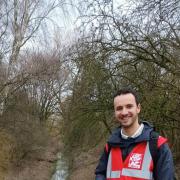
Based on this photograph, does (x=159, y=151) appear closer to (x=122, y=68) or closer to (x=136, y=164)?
(x=136, y=164)

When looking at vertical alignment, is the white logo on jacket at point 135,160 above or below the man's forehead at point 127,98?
below

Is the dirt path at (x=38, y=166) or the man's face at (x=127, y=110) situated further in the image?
the dirt path at (x=38, y=166)

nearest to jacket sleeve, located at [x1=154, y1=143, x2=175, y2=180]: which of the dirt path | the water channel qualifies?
the dirt path

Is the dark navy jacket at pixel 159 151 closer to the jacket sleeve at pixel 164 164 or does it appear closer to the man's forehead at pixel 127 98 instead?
the jacket sleeve at pixel 164 164

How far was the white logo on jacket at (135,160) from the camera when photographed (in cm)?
279

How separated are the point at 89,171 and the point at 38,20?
725 cm

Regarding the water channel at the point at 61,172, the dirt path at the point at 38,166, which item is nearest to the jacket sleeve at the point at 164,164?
the dirt path at the point at 38,166

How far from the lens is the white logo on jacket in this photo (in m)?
2.79

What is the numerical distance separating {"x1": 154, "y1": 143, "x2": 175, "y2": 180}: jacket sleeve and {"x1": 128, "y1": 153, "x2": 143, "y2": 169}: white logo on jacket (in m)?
0.12

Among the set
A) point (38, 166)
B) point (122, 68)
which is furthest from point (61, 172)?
point (122, 68)

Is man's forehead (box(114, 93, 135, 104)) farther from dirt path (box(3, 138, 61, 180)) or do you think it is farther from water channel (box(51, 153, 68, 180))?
water channel (box(51, 153, 68, 180))

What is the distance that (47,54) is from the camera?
854 inches

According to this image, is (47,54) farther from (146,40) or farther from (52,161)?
(146,40)

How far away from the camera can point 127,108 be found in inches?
115
